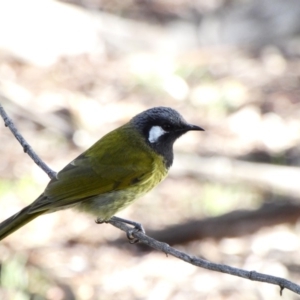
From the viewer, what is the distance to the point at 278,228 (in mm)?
8633

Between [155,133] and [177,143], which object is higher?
[177,143]

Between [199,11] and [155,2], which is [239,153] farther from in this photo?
[155,2]

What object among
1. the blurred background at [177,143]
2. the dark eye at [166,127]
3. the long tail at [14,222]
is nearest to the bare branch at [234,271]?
the long tail at [14,222]

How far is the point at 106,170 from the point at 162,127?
0.60 meters

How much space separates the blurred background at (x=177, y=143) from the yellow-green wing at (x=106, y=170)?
6.23ft

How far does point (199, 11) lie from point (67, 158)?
19.0ft

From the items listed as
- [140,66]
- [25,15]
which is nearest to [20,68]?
[25,15]

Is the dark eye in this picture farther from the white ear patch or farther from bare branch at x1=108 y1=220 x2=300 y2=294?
bare branch at x1=108 y1=220 x2=300 y2=294

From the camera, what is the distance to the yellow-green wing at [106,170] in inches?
234

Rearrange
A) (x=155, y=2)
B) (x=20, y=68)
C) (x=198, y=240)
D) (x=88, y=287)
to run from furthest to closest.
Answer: (x=155, y=2)
(x=20, y=68)
(x=198, y=240)
(x=88, y=287)

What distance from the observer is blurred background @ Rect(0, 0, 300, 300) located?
26.2 ft

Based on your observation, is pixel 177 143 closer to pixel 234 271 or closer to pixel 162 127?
pixel 162 127

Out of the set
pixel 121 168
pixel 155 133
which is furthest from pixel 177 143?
pixel 121 168

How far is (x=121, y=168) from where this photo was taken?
626 centimetres
